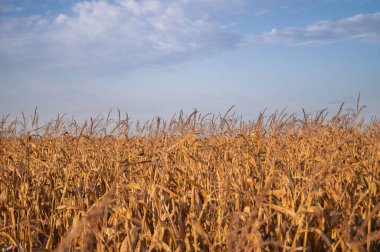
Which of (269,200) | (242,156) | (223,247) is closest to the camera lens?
(223,247)

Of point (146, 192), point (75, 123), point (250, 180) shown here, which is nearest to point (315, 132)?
point (75, 123)

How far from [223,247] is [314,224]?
0.53 m

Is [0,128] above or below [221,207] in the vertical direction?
above

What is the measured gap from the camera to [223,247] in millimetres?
1825

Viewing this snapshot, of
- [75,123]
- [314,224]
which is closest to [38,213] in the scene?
[314,224]

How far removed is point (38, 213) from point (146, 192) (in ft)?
3.11

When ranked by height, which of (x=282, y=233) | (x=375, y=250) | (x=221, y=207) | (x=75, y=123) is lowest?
(x=375, y=250)

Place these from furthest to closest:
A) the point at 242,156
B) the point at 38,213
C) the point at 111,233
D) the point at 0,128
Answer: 1. the point at 0,128
2. the point at 242,156
3. the point at 38,213
4. the point at 111,233

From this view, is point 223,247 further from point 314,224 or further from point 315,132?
point 315,132

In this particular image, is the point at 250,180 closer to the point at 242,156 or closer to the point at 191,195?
the point at 191,195

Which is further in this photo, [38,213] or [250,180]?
[38,213]

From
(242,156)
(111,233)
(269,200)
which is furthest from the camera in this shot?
(242,156)

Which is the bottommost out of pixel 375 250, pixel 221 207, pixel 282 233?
pixel 375 250

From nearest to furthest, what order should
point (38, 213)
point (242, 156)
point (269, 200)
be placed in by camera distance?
point (269, 200) < point (38, 213) < point (242, 156)
